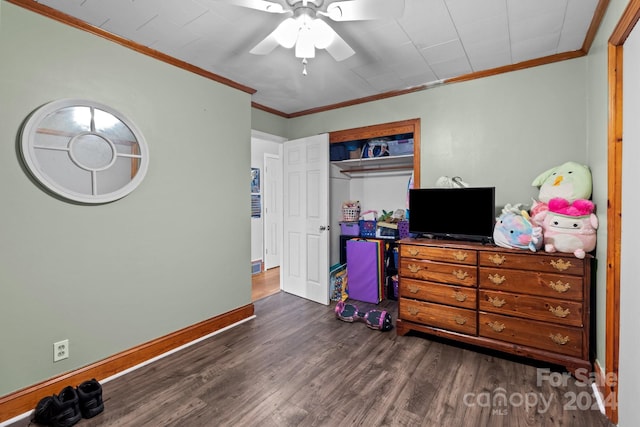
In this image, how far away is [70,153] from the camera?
1.95 meters

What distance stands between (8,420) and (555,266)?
354cm

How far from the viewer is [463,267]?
2496 millimetres

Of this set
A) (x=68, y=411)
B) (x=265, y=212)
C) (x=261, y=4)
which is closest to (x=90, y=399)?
(x=68, y=411)

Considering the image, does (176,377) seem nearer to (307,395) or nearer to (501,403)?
(307,395)

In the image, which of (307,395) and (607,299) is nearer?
(607,299)

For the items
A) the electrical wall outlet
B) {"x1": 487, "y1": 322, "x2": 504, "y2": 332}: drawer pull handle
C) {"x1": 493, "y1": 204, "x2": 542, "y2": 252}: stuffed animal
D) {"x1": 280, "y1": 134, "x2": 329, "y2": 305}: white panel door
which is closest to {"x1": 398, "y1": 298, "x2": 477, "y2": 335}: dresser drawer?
{"x1": 487, "y1": 322, "x2": 504, "y2": 332}: drawer pull handle

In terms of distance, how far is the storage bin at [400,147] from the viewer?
339 centimetres

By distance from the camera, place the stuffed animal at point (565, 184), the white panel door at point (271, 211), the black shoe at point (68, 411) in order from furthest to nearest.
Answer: the white panel door at point (271, 211) → the stuffed animal at point (565, 184) → the black shoe at point (68, 411)

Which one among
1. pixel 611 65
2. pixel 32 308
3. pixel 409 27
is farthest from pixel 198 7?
pixel 611 65

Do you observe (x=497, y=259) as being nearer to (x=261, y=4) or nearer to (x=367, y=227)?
(x=367, y=227)

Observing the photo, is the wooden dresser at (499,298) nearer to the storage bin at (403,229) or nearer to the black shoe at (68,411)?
the storage bin at (403,229)

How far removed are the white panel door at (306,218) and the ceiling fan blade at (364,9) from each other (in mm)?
1998

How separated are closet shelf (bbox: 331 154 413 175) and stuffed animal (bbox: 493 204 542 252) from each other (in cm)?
141

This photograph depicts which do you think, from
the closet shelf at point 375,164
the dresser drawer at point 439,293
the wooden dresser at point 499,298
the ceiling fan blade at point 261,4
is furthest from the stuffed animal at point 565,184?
the ceiling fan blade at point 261,4
